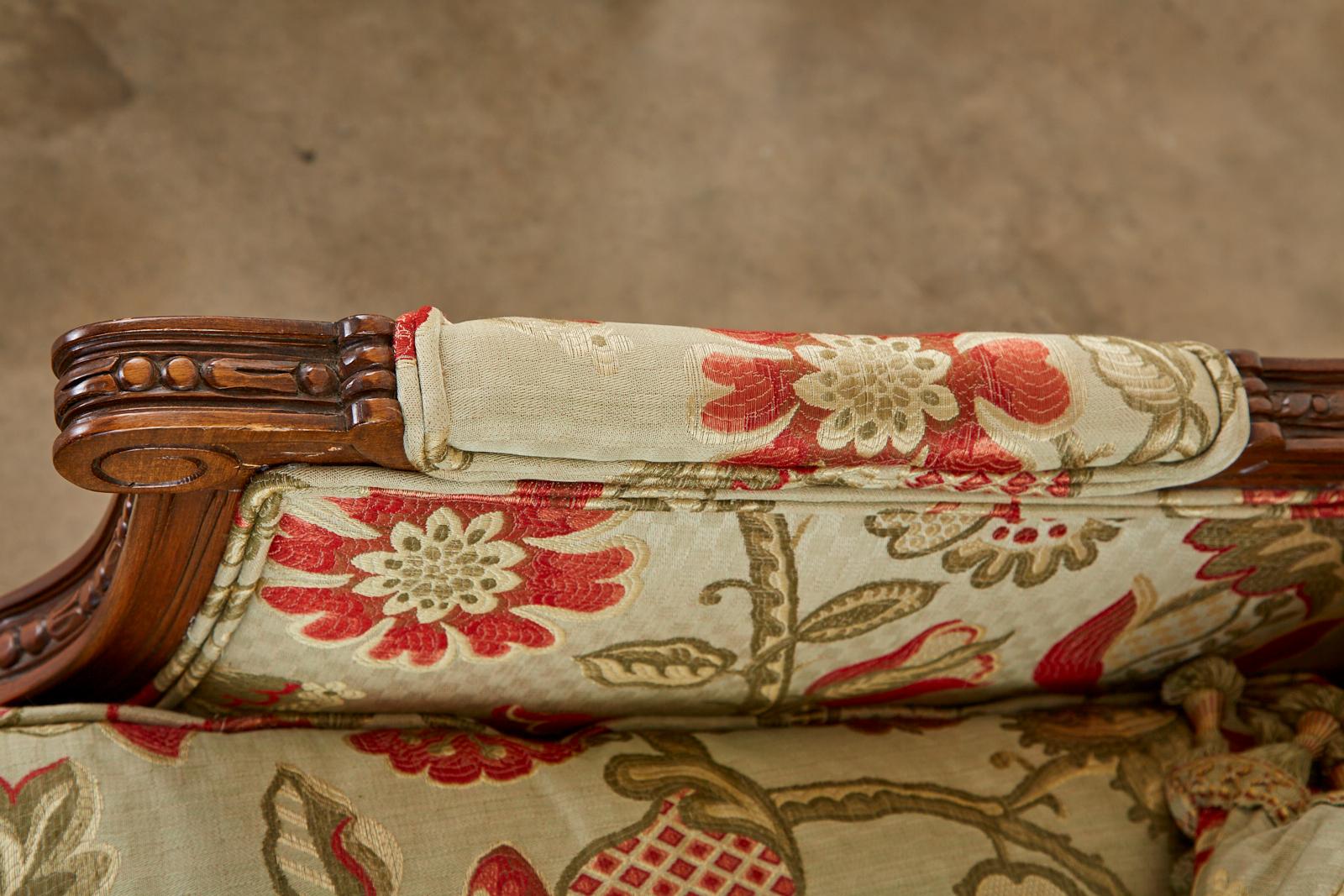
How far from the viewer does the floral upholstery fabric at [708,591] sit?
48cm

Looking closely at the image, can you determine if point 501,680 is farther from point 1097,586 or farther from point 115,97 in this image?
point 115,97

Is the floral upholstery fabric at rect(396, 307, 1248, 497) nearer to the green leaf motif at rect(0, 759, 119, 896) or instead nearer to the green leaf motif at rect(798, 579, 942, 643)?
the green leaf motif at rect(798, 579, 942, 643)

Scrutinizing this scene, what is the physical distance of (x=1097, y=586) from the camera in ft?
1.99

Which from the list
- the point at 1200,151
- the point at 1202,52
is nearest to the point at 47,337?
the point at 1200,151

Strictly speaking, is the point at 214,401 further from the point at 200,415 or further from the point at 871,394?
the point at 871,394

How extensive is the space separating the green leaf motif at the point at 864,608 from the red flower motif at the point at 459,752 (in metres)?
0.15

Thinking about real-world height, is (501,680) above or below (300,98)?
below

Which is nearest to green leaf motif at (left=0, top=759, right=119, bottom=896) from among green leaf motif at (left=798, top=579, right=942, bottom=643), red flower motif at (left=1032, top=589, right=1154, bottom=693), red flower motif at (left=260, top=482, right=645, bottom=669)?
red flower motif at (left=260, top=482, right=645, bottom=669)

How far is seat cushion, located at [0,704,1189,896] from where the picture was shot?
0.49 meters

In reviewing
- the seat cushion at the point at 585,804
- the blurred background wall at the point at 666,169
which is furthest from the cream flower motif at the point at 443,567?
the blurred background wall at the point at 666,169

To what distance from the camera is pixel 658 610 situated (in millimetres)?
548

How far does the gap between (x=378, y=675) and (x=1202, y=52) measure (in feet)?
5.98

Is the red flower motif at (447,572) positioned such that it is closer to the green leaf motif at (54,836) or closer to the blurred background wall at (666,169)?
the green leaf motif at (54,836)

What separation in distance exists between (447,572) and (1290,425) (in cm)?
43
